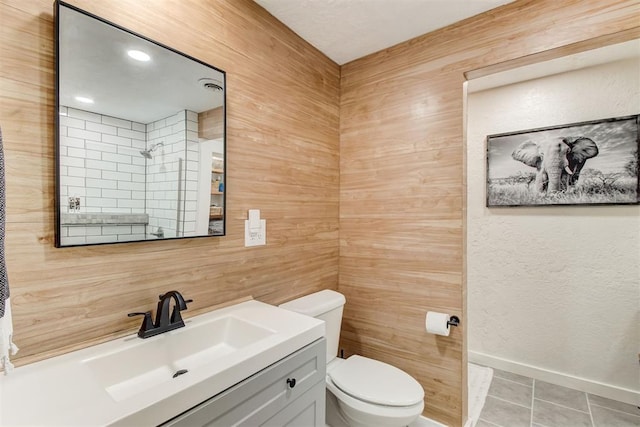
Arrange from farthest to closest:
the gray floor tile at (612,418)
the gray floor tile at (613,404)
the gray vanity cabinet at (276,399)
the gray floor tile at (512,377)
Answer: the gray floor tile at (512,377), the gray floor tile at (613,404), the gray floor tile at (612,418), the gray vanity cabinet at (276,399)

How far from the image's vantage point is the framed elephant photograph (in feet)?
6.82

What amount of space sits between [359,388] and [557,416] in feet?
4.74

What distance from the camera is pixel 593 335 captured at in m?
2.21

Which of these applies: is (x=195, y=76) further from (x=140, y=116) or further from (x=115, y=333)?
(x=115, y=333)

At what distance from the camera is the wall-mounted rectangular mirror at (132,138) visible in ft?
3.33

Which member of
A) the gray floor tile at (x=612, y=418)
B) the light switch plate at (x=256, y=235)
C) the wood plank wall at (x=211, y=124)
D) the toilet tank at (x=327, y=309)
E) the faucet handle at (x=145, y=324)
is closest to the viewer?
the faucet handle at (x=145, y=324)

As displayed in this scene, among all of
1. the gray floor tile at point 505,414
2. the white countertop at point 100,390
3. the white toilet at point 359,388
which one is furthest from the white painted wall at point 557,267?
the white countertop at point 100,390

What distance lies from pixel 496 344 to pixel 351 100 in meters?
2.31

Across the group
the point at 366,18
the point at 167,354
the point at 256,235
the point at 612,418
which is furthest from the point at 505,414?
the point at 366,18

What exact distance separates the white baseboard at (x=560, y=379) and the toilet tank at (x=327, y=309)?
5.07 ft

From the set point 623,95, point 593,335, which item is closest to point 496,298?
point 593,335

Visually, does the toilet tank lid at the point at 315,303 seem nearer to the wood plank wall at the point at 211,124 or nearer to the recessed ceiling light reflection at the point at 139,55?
the wood plank wall at the point at 211,124

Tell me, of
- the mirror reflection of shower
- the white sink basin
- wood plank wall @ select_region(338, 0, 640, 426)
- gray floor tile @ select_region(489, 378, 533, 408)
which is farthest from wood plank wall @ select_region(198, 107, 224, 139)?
gray floor tile @ select_region(489, 378, 533, 408)

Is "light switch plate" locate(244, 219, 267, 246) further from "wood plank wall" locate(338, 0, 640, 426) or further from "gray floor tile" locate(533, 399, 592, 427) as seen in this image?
"gray floor tile" locate(533, 399, 592, 427)
